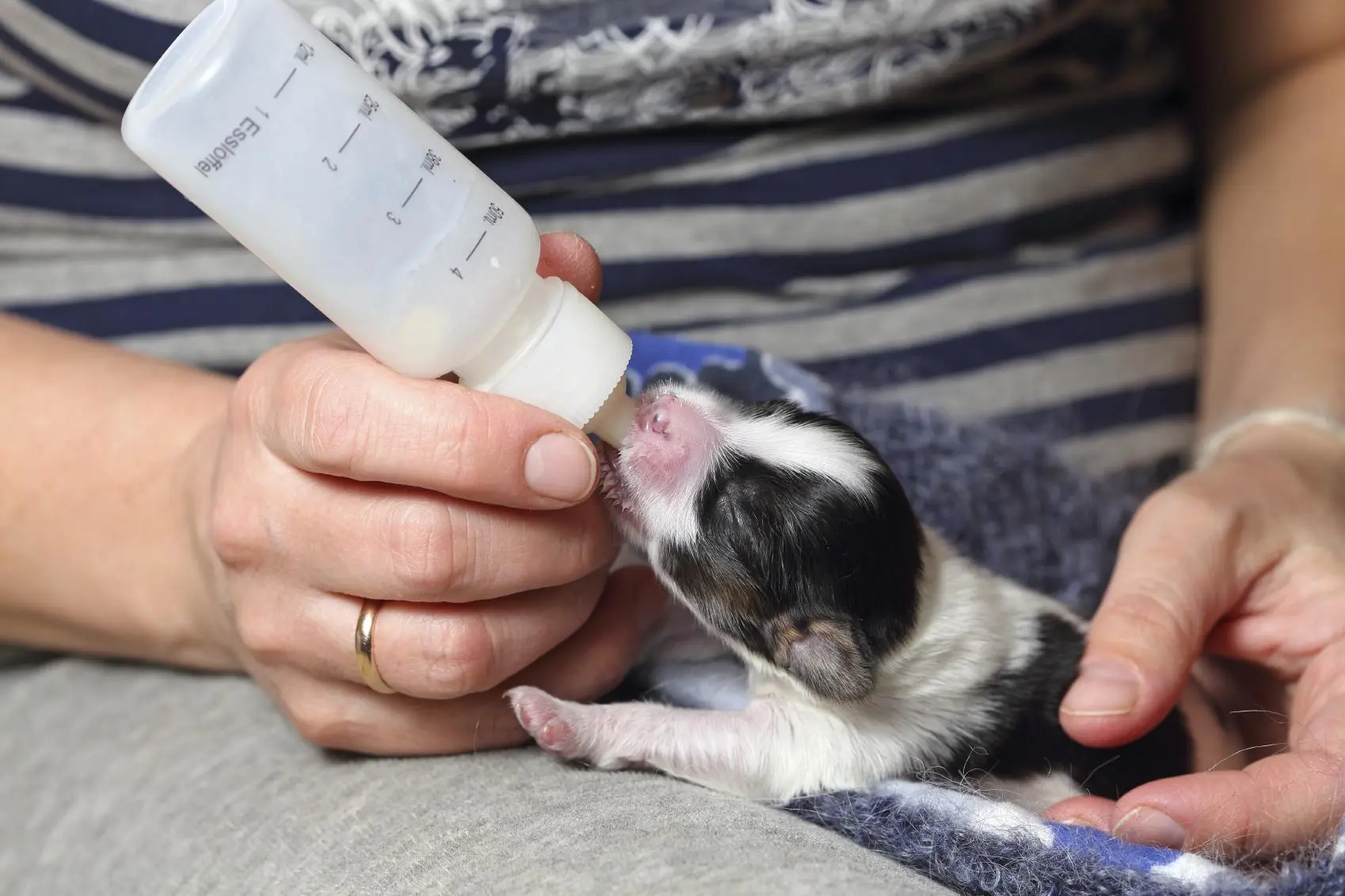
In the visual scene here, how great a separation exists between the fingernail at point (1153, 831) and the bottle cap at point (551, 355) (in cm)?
58

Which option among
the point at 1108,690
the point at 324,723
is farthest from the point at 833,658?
the point at 324,723

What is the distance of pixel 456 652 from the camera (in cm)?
98

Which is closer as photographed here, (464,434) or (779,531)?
(464,434)

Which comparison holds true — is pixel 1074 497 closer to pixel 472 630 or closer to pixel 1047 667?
pixel 1047 667

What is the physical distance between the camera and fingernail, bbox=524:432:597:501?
88 centimetres

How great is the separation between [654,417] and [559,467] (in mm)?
255

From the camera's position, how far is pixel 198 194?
0.75m

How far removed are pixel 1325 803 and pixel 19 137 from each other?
62.8 inches

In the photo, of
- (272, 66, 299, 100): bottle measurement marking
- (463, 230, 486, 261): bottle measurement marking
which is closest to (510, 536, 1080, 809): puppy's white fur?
(463, 230, 486, 261): bottle measurement marking

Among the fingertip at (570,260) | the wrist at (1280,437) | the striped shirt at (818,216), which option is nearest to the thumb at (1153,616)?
the wrist at (1280,437)

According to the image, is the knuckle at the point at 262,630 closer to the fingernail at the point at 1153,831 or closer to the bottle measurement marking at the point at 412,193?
the bottle measurement marking at the point at 412,193

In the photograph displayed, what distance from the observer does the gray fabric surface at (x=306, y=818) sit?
843 mm

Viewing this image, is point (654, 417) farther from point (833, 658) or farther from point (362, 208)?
point (362, 208)

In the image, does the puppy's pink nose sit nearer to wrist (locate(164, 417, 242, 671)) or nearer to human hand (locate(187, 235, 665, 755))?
human hand (locate(187, 235, 665, 755))
